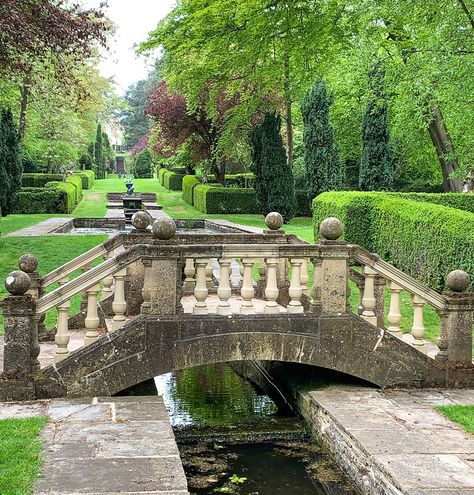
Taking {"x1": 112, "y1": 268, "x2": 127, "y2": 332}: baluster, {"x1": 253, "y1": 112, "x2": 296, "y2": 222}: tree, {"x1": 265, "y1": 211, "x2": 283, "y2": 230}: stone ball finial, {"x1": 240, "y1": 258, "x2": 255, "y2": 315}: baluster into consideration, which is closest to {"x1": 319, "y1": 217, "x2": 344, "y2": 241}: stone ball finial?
{"x1": 240, "y1": 258, "x2": 255, "y2": 315}: baluster

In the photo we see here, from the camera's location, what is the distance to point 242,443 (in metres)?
7.34

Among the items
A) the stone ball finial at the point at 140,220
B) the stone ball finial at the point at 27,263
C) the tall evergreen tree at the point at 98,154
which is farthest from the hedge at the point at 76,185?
the stone ball finial at the point at 140,220

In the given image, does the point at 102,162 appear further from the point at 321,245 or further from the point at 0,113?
the point at 321,245

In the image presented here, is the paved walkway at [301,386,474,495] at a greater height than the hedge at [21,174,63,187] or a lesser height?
lesser

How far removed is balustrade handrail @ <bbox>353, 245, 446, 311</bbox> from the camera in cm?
786

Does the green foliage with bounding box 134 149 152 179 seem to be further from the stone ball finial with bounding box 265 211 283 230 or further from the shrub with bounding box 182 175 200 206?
the stone ball finial with bounding box 265 211 283 230

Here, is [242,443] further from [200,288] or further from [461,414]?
[461,414]

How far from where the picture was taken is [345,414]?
675cm

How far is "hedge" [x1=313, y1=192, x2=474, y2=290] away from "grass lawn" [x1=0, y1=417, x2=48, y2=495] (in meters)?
7.61

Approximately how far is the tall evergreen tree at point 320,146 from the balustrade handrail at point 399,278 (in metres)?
21.1

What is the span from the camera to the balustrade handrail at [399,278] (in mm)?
7855

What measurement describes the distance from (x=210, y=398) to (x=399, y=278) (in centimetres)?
293

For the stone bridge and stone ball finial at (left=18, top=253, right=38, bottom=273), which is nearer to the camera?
the stone bridge

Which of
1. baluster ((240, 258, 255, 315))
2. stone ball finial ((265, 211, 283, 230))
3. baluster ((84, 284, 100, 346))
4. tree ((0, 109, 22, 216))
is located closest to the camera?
baluster ((84, 284, 100, 346))
